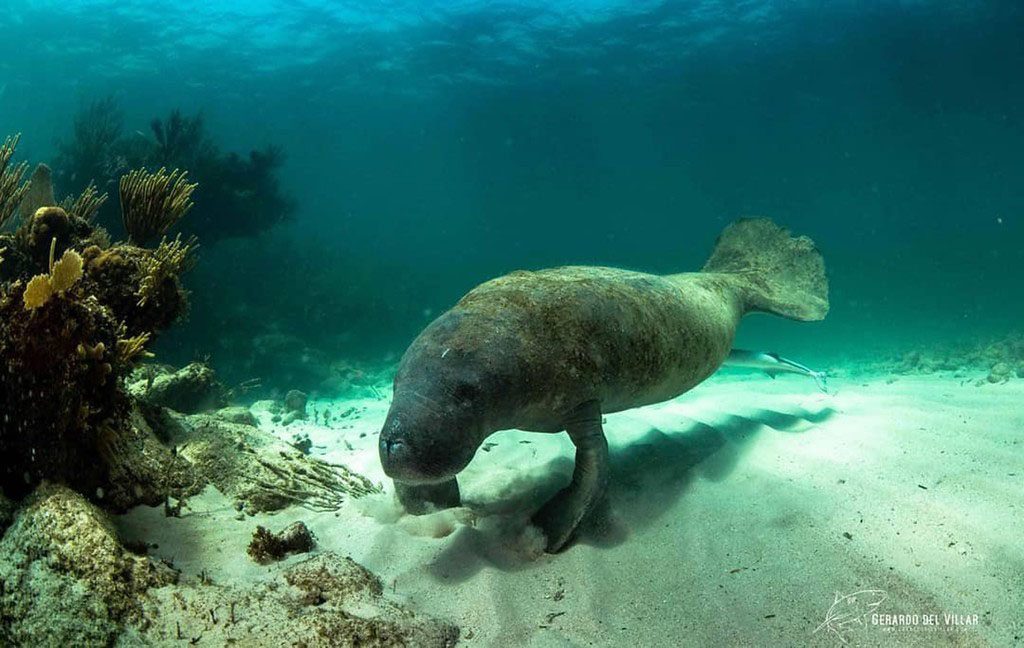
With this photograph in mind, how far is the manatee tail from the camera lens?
22.5 feet

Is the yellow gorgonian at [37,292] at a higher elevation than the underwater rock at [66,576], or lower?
higher

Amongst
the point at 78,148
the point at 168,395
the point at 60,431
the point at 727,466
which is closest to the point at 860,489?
the point at 727,466

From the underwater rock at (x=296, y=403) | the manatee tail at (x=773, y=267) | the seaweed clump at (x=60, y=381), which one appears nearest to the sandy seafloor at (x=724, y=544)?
the seaweed clump at (x=60, y=381)

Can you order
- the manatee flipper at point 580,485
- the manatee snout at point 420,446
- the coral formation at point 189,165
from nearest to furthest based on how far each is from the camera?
the manatee snout at point 420,446 < the manatee flipper at point 580,485 < the coral formation at point 189,165

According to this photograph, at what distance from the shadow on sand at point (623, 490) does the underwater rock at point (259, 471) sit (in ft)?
4.20

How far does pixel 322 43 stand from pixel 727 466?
38322 mm

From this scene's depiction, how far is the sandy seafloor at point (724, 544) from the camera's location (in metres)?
2.67

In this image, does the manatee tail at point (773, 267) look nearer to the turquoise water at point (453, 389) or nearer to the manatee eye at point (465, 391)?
the turquoise water at point (453, 389)

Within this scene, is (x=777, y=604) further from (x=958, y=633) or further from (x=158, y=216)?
(x=158, y=216)

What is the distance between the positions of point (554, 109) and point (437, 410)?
161 ft

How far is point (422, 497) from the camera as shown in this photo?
13.4ft

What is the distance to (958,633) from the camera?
2479 millimetres
